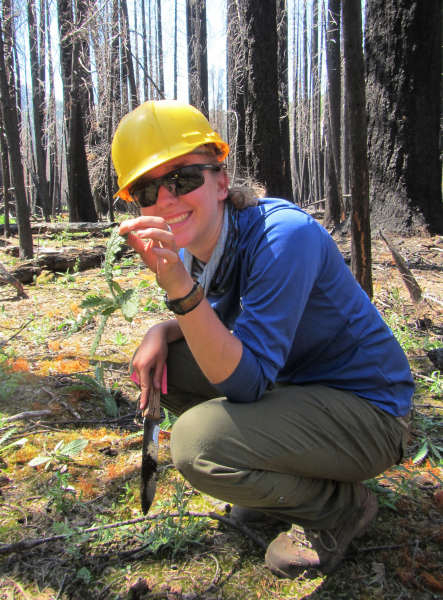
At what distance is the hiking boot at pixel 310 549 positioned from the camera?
1.41 meters

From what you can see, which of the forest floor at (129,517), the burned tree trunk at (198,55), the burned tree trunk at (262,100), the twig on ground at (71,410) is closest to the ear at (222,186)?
the forest floor at (129,517)

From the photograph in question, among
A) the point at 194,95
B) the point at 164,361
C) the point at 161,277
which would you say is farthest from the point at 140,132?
the point at 194,95

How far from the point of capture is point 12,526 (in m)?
1.65

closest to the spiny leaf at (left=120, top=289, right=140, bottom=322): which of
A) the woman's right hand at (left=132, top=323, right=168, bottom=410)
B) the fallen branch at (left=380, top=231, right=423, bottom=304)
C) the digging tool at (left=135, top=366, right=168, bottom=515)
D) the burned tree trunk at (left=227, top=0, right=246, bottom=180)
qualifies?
the woman's right hand at (left=132, top=323, right=168, bottom=410)

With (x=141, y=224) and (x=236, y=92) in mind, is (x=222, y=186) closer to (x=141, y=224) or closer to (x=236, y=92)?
(x=141, y=224)

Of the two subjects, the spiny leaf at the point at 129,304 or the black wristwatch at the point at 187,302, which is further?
the spiny leaf at the point at 129,304

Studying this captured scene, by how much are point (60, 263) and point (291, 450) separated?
4602mm

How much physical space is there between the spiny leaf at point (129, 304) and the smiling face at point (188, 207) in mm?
679

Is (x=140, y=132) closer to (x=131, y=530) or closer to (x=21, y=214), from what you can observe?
(x=131, y=530)

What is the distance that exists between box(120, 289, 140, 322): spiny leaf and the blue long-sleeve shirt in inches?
24.7

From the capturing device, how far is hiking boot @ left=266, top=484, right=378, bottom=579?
1.41m

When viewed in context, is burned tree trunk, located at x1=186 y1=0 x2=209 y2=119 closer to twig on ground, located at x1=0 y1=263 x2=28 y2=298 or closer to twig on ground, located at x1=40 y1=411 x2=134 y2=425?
twig on ground, located at x1=0 y1=263 x2=28 y2=298

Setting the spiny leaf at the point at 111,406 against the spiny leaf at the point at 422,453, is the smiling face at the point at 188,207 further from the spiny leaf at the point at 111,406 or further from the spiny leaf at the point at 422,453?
the spiny leaf at the point at 422,453

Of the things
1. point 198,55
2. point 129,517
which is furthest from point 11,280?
point 198,55
